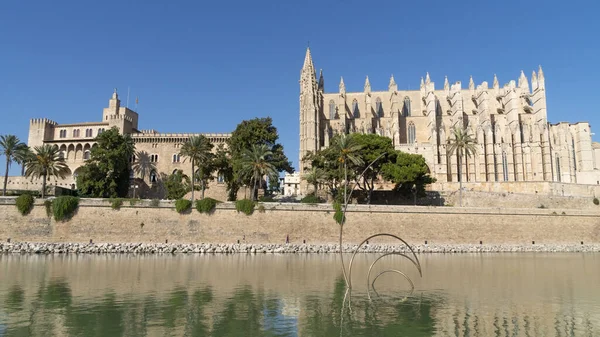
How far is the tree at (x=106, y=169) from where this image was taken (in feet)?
152

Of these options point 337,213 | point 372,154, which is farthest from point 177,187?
point 372,154

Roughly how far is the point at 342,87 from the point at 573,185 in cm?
3358

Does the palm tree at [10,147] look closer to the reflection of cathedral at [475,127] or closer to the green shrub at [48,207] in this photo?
the green shrub at [48,207]

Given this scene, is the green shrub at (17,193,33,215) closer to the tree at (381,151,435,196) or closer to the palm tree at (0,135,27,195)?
the palm tree at (0,135,27,195)

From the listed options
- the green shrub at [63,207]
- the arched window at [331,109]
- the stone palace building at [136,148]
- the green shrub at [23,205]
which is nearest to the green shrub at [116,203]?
the green shrub at [63,207]

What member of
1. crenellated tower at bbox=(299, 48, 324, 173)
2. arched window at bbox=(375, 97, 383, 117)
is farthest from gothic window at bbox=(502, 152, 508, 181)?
crenellated tower at bbox=(299, 48, 324, 173)

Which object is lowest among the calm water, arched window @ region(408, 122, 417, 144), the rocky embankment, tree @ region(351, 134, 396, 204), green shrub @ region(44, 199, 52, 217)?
the calm water

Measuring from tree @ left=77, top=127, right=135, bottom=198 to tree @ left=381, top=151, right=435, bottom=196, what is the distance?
27191 millimetres

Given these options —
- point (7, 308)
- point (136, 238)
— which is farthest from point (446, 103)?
point (7, 308)

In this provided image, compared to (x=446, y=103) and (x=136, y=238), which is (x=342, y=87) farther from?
(x=136, y=238)

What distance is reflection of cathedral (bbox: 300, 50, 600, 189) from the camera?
55688 mm

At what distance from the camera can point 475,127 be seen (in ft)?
197

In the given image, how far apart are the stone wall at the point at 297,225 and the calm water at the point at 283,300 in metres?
8.62

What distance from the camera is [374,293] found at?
674 inches
